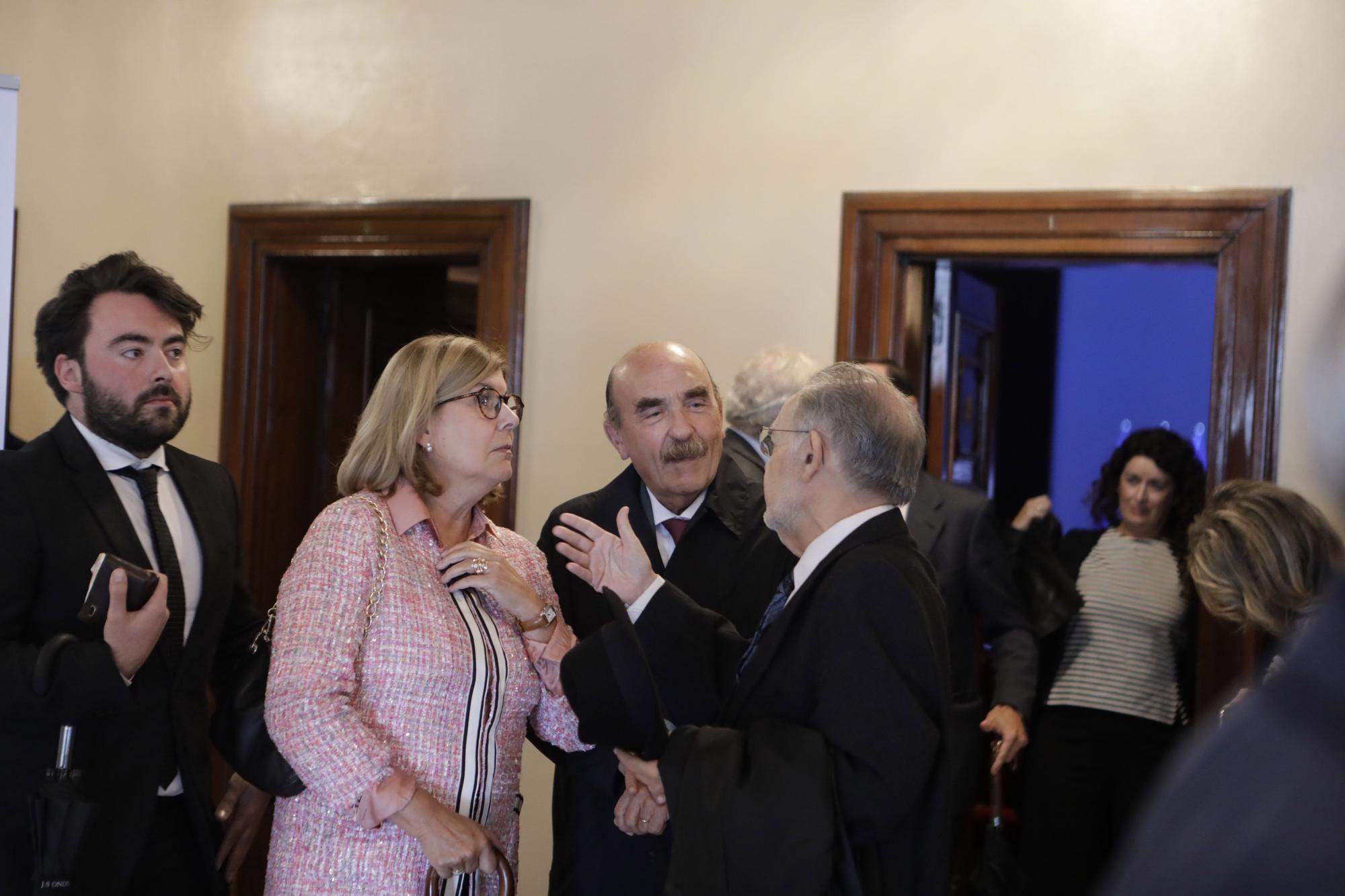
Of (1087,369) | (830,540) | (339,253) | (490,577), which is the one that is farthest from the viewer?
(1087,369)

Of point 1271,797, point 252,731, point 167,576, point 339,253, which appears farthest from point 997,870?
point 339,253

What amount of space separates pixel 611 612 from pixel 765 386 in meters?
1.14

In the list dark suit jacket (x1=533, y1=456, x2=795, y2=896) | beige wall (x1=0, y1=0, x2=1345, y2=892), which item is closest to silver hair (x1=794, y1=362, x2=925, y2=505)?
dark suit jacket (x1=533, y1=456, x2=795, y2=896)

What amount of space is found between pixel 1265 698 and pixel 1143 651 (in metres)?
3.68

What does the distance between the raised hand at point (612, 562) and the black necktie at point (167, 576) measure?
2.68ft

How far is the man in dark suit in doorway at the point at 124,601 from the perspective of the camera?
7.82 feet

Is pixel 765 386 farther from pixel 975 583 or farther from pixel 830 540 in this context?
pixel 830 540

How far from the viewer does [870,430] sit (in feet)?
7.18

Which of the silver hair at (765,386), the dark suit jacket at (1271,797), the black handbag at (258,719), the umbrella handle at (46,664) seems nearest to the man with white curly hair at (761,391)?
the silver hair at (765,386)

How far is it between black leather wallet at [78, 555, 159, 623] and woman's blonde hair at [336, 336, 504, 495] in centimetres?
40

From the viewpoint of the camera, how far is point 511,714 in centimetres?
246

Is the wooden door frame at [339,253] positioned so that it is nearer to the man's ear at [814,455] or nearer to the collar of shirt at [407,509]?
the collar of shirt at [407,509]

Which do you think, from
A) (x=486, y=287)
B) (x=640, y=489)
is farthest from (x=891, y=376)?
(x=486, y=287)

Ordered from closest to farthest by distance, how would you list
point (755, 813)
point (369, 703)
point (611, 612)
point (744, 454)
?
point (755, 813), point (369, 703), point (611, 612), point (744, 454)
